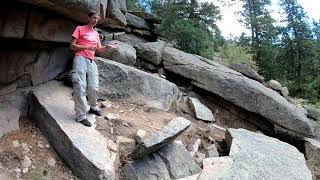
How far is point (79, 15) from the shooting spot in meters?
7.75

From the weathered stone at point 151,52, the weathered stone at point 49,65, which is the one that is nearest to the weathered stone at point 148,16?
the weathered stone at point 151,52

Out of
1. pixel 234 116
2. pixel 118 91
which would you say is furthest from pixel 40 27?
pixel 234 116

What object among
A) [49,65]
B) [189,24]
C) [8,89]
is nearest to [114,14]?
[49,65]

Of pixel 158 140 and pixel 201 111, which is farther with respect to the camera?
pixel 201 111

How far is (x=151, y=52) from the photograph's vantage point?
12.7 meters

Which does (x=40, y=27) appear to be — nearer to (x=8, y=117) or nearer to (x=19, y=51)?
(x=19, y=51)

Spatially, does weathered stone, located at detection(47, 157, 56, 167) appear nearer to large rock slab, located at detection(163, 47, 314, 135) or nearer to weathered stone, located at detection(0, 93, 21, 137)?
weathered stone, located at detection(0, 93, 21, 137)

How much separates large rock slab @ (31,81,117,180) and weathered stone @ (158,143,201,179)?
3.62 feet

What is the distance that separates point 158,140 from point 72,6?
9.84 ft

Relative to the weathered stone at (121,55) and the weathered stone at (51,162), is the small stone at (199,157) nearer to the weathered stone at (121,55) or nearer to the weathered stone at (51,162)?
the weathered stone at (51,162)

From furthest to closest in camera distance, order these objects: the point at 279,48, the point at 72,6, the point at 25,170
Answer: the point at 279,48, the point at 72,6, the point at 25,170

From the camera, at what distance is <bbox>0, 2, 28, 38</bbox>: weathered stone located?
679 centimetres

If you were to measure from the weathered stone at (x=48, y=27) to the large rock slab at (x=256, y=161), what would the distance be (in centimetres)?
436

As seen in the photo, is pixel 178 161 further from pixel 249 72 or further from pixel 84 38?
pixel 249 72
